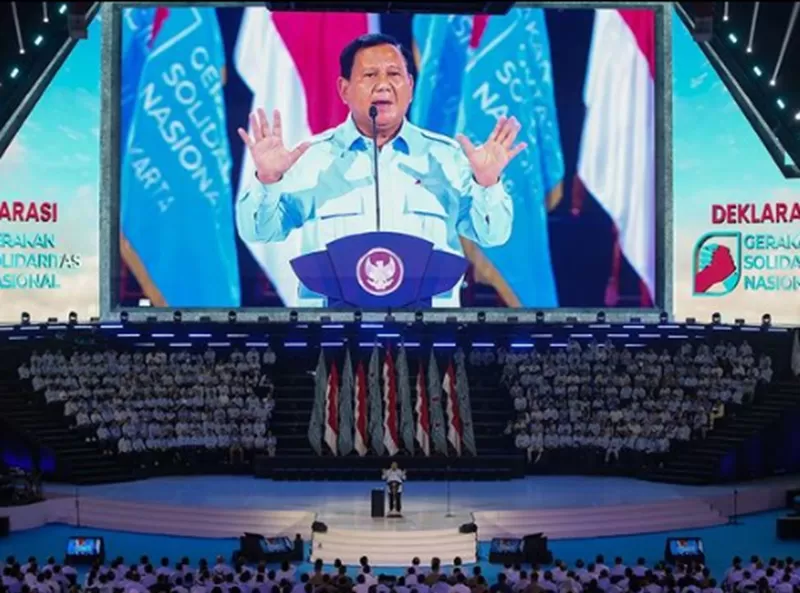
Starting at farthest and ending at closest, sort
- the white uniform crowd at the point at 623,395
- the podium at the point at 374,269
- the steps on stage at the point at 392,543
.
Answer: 1. the podium at the point at 374,269
2. the white uniform crowd at the point at 623,395
3. the steps on stage at the point at 392,543

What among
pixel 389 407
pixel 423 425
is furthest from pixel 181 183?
pixel 423 425

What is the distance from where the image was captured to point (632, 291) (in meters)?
43.9

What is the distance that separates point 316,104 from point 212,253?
210 inches

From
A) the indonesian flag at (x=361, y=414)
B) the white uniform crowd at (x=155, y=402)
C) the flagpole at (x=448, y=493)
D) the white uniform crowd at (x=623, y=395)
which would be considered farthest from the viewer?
the white uniform crowd at (x=623, y=395)

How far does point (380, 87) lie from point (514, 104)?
13.1ft

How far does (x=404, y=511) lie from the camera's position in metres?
32.6

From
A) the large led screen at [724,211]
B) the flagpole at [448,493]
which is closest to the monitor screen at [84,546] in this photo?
the flagpole at [448,493]

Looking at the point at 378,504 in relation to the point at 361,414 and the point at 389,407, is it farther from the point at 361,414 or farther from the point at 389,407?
the point at 389,407

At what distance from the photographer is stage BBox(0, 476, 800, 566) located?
1191 inches

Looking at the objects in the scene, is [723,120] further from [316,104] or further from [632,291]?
[316,104]

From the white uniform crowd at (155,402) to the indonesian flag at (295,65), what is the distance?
22.0 ft

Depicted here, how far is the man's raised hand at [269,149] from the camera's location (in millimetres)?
43344

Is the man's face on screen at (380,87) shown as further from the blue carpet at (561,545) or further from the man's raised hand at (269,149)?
the blue carpet at (561,545)

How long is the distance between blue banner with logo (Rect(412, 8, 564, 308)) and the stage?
28.6 ft
